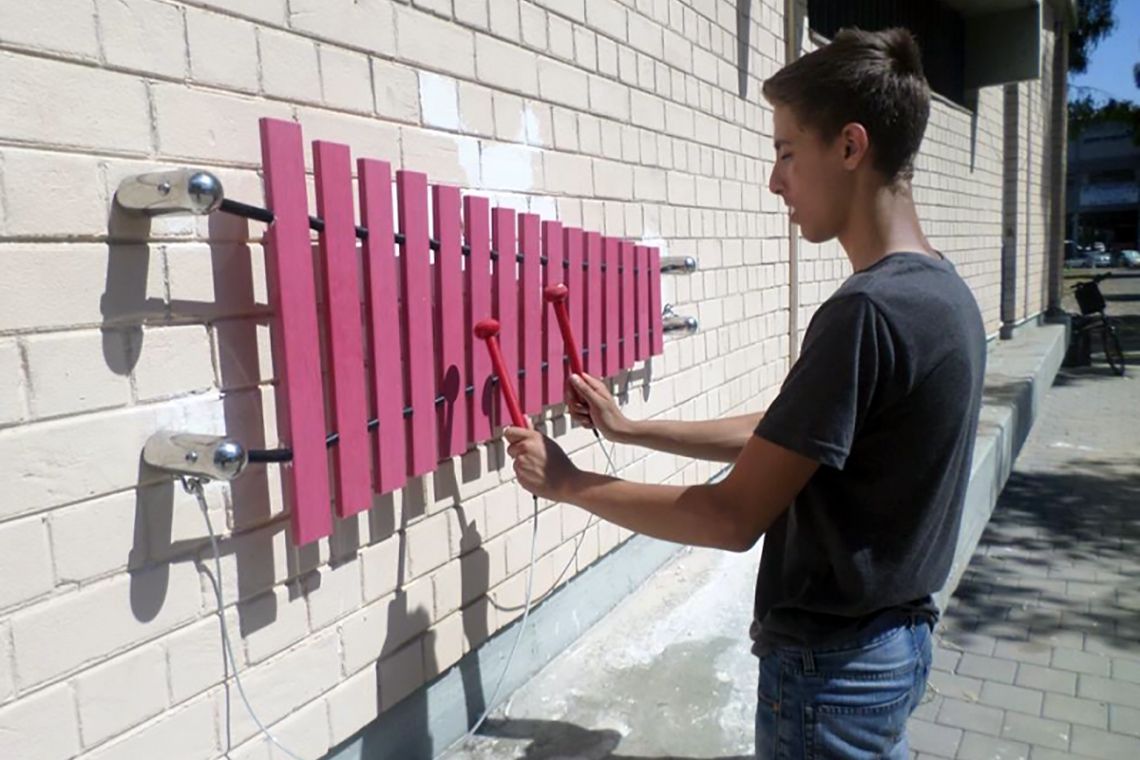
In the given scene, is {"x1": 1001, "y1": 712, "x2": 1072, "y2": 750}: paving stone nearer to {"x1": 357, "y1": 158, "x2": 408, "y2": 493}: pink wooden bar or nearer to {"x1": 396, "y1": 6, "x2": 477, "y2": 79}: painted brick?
{"x1": 357, "y1": 158, "x2": 408, "y2": 493}: pink wooden bar

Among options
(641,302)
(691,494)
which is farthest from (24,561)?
(641,302)

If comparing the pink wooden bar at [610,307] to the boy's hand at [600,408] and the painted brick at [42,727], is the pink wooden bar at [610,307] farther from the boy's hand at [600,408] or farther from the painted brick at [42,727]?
the painted brick at [42,727]

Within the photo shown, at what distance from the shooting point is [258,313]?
204cm

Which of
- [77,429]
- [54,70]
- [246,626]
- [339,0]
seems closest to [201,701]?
[246,626]

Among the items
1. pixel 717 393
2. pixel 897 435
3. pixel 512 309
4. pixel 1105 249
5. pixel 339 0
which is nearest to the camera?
pixel 897 435

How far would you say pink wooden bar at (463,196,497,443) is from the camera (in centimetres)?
256

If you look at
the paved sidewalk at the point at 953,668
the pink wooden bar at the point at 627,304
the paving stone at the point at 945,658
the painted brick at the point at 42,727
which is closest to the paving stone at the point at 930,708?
the paved sidewalk at the point at 953,668

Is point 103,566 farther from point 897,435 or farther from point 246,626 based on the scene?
point 897,435

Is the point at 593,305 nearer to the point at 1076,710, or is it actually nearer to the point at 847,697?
the point at 847,697

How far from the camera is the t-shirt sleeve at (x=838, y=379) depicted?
58.3 inches

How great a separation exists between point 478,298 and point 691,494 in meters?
1.11

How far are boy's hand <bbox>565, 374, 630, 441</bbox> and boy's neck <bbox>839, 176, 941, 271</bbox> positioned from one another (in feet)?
2.56

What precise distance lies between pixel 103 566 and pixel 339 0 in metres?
1.36

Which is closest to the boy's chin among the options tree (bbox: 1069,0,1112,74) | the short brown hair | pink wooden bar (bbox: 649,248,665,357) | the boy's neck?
the boy's neck
